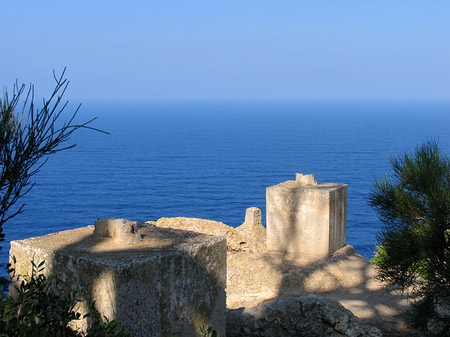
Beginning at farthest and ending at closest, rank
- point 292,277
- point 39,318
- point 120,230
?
point 292,277
point 120,230
point 39,318

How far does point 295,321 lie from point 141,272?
13.1 ft

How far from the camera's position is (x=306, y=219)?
634 inches

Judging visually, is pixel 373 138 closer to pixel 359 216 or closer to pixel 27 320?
pixel 359 216

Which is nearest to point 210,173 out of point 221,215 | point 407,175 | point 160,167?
point 160,167

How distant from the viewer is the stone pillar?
52.0ft

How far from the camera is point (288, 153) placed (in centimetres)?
8525

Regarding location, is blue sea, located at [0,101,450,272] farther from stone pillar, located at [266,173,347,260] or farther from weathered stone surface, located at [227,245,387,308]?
weathered stone surface, located at [227,245,387,308]

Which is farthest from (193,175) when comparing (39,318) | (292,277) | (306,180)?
(39,318)

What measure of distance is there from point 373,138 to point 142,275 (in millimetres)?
99276

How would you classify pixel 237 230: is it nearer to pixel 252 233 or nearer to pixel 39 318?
pixel 252 233

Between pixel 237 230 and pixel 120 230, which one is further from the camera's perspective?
pixel 237 230

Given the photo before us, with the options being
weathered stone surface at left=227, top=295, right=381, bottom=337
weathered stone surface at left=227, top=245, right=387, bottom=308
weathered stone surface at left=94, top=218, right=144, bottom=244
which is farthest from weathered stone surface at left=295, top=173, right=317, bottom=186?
weathered stone surface at left=94, top=218, right=144, bottom=244

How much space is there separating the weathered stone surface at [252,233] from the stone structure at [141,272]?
9137mm

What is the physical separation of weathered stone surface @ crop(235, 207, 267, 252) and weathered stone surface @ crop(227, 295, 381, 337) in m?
7.10
